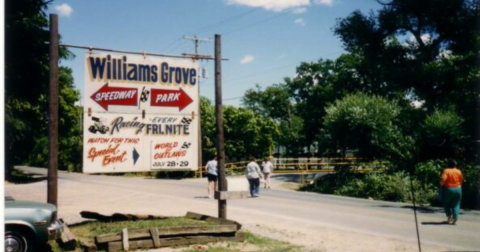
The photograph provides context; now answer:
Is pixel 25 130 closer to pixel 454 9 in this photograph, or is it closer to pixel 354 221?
pixel 354 221

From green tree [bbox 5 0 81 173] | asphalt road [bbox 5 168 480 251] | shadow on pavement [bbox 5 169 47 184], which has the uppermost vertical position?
green tree [bbox 5 0 81 173]

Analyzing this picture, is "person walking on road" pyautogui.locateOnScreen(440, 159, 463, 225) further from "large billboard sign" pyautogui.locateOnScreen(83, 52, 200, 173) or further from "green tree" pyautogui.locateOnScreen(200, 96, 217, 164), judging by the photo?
"green tree" pyautogui.locateOnScreen(200, 96, 217, 164)

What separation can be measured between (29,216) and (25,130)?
2750 centimetres

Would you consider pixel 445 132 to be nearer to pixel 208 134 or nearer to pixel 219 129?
pixel 219 129

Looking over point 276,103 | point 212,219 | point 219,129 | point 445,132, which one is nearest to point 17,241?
point 212,219

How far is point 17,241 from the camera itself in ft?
26.7

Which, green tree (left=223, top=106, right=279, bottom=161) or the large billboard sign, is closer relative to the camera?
the large billboard sign

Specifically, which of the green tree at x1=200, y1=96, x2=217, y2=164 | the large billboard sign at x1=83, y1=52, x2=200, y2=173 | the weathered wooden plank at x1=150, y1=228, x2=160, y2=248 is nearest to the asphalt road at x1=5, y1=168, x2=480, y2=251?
the weathered wooden plank at x1=150, y1=228, x2=160, y2=248

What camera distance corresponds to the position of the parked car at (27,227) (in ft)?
26.5

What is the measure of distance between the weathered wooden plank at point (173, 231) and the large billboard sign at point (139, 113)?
224 cm

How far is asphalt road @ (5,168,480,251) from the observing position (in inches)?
394

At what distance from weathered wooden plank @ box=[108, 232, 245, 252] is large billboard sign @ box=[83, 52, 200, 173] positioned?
2.39 meters

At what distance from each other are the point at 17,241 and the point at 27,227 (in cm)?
29

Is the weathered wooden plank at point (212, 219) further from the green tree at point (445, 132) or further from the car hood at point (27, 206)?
the green tree at point (445, 132)
